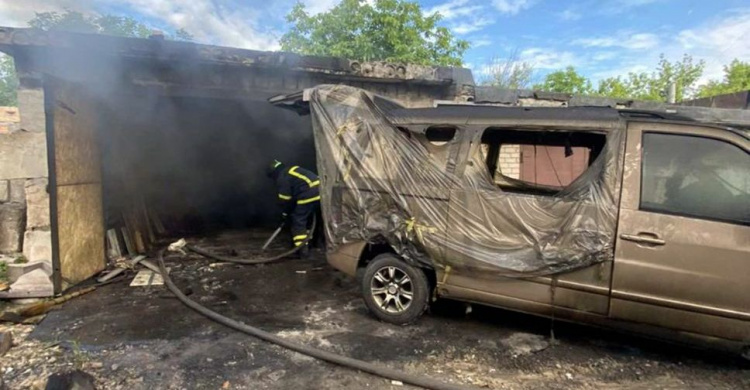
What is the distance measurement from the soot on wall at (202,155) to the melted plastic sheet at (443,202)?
15.0 ft

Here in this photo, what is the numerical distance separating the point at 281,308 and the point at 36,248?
3.10 metres

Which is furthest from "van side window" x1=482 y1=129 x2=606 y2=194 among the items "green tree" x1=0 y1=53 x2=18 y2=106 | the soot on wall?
"green tree" x1=0 y1=53 x2=18 y2=106

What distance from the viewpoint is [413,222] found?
12.0 ft

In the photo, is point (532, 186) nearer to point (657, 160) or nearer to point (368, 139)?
point (657, 160)

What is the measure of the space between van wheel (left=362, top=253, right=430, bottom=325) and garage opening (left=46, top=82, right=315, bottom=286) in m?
3.55

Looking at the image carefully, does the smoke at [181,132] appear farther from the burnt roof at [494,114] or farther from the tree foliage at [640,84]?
the tree foliage at [640,84]

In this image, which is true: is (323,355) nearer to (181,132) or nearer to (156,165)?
(156,165)

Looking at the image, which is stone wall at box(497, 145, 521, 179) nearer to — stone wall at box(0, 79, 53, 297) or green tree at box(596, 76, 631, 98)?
stone wall at box(0, 79, 53, 297)

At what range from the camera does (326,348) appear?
3.47 metres

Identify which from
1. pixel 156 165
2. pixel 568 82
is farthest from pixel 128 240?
pixel 568 82

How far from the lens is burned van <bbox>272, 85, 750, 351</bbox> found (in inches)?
113

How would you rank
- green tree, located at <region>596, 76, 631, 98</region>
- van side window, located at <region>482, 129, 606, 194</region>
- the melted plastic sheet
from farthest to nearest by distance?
green tree, located at <region>596, 76, 631, 98</region>
van side window, located at <region>482, 129, 606, 194</region>
the melted plastic sheet

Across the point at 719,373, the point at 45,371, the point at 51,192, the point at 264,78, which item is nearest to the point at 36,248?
the point at 51,192

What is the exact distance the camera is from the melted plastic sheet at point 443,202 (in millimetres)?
3121
